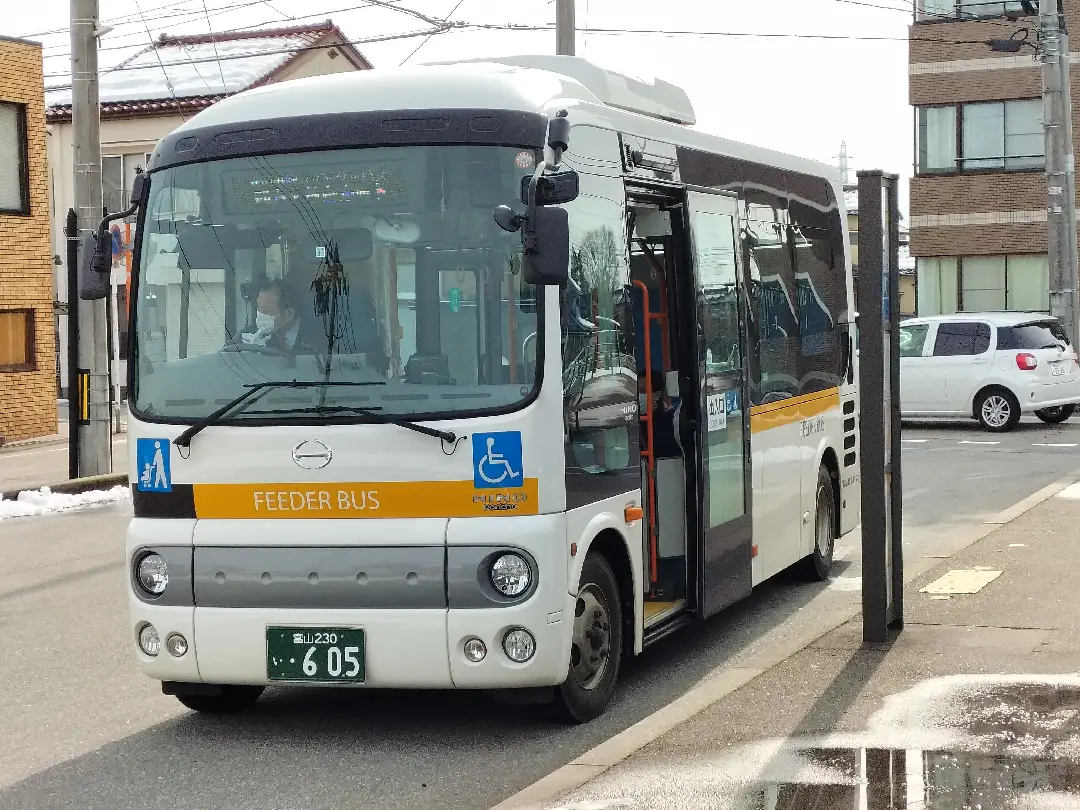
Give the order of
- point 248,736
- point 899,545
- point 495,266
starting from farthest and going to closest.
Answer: point 899,545
point 248,736
point 495,266

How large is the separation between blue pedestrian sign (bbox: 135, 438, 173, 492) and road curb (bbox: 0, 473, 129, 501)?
1168 centimetres

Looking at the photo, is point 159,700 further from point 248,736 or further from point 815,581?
point 815,581

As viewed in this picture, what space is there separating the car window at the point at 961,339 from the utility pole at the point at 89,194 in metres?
13.0

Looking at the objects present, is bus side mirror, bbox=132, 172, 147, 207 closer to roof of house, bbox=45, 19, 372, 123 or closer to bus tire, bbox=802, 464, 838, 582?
bus tire, bbox=802, 464, 838, 582

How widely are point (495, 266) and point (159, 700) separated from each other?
9.49ft

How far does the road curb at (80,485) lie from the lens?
18.5 meters

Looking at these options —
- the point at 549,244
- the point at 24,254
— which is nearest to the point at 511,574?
the point at 549,244

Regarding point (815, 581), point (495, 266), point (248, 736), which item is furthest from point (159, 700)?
point (815, 581)

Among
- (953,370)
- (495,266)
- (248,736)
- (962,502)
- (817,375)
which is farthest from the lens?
(953,370)

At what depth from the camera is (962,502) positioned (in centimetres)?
1599

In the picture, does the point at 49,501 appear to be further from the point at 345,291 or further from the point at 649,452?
the point at 345,291

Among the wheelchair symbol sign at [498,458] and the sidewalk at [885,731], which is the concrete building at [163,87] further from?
the wheelchair symbol sign at [498,458]

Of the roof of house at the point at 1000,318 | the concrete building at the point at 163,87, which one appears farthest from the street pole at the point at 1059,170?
the concrete building at the point at 163,87

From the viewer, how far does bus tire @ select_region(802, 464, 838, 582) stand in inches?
442
